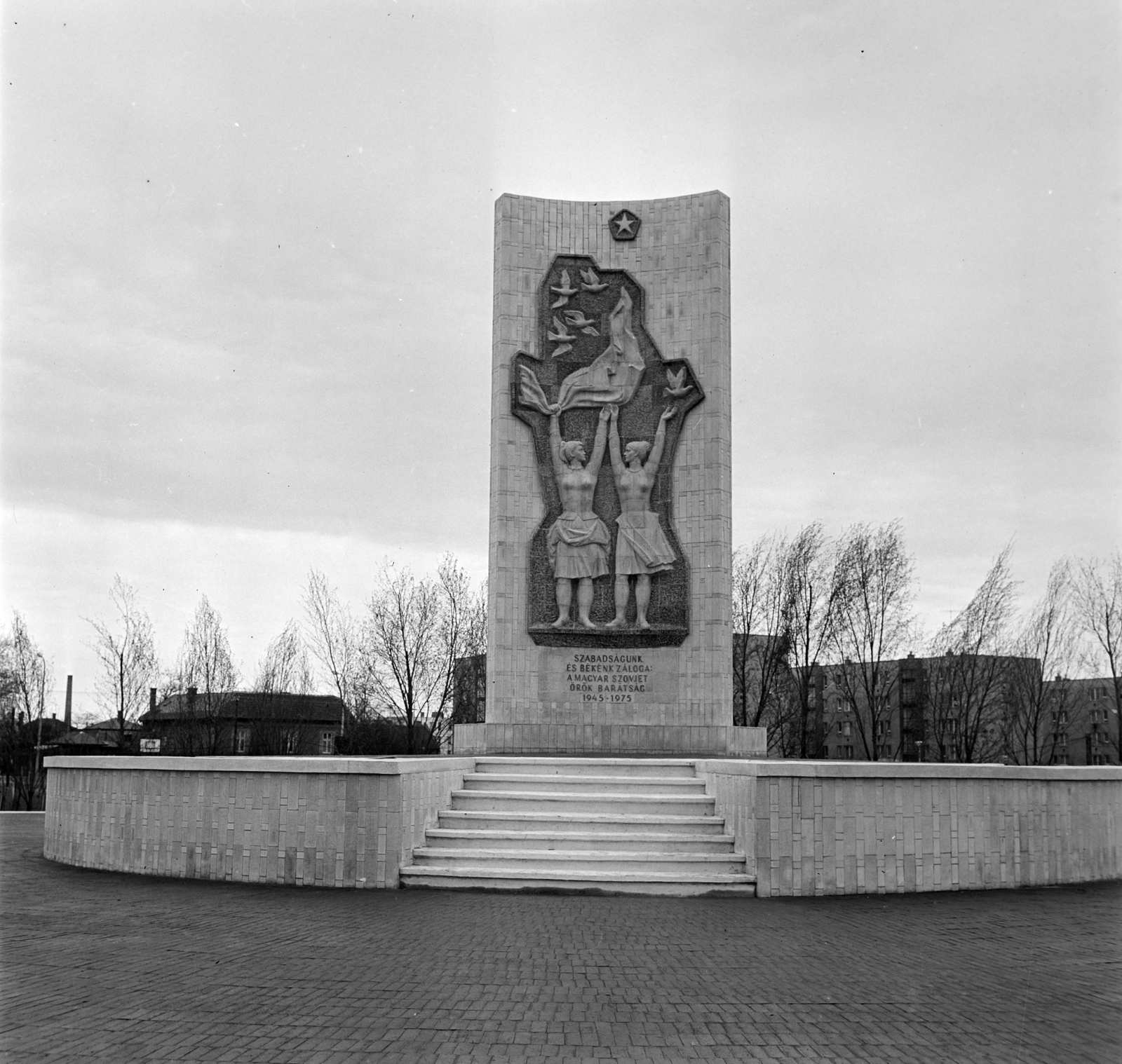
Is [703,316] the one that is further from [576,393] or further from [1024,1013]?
[1024,1013]

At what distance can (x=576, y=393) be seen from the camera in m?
17.3

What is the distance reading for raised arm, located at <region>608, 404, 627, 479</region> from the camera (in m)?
17.1

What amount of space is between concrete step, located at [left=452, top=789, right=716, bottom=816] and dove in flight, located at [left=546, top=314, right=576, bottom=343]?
7726mm

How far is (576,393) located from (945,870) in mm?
9145

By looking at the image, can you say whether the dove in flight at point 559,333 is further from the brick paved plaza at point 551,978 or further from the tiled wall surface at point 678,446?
the brick paved plaza at point 551,978

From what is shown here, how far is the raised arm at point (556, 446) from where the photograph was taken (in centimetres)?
1712

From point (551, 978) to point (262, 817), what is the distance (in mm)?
4987

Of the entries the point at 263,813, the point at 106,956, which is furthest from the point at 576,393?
the point at 106,956

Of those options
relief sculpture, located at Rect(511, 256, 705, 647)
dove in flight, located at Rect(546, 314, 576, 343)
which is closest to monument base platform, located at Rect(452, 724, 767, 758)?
relief sculpture, located at Rect(511, 256, 705, 647)

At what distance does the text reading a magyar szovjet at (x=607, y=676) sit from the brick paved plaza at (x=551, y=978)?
6.93 metres

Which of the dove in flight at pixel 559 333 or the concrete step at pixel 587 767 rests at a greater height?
the dove in flight at pixel 559 333

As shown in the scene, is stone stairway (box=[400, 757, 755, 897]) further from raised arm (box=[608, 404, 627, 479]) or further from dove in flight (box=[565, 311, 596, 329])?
dove in flight (box=[565, 311, 596, 329])

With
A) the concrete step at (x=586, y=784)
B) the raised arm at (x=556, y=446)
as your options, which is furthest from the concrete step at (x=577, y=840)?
the raised arm at (x=556, y=446)

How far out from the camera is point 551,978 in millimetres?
6559
